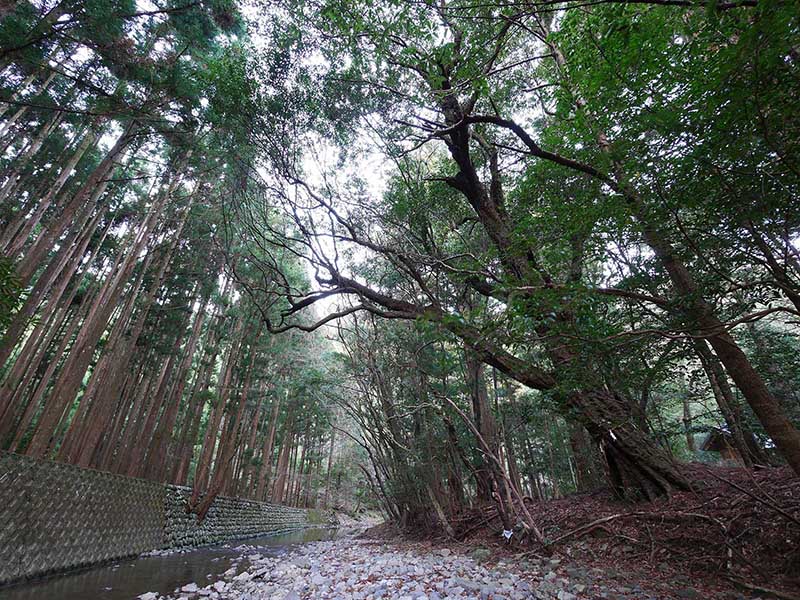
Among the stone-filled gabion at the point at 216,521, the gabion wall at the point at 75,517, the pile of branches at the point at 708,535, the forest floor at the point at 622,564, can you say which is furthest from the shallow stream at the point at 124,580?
the pile of branches at the point at 708,535

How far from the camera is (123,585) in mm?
4098

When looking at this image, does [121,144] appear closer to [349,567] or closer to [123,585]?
[123,585]

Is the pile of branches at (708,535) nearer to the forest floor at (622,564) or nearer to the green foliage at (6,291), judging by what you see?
the forest floor at (622,564)

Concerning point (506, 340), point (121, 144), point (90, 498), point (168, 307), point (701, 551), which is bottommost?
point (701, 551)

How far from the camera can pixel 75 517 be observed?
187 inches

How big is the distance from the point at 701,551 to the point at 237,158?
689cm

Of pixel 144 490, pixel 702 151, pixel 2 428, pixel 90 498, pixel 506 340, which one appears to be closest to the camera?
pixel 702 151

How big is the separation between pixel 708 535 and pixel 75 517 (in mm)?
7048

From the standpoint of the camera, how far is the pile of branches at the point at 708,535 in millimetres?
2320

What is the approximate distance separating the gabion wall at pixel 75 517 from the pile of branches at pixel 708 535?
5.44 m

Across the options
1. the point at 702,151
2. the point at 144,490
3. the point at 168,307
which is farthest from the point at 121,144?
the point at 702,151

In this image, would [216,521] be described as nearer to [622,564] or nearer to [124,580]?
[124,580]

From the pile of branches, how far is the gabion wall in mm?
5443

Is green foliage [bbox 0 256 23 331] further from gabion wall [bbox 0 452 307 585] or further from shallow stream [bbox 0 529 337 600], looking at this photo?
shallow stream [bbox 0 529 337 600]
